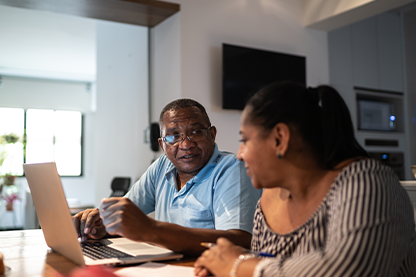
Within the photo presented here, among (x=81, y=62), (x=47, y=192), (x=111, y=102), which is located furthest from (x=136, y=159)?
(x=81, y=62)

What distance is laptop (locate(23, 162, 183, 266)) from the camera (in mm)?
1032

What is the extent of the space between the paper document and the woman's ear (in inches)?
14.5

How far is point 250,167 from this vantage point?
957 millimetres

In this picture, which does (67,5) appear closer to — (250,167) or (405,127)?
(250,167)

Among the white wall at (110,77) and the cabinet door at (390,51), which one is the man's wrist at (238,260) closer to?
the white wall at (110,77)

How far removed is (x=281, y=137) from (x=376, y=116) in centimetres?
403

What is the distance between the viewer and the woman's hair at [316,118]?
2.94 ft

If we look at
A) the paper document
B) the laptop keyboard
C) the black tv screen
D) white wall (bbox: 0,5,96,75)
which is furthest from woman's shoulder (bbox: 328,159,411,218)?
white wall (bbox: 0,5,96,75)

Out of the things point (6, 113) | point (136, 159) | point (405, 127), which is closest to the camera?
point (136, 159)

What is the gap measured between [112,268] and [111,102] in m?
3.51

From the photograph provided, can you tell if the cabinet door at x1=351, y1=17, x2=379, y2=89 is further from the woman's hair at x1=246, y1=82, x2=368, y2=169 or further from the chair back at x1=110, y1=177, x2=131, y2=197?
the woman's hair at x1=246, y1=82, x2=368, y2=169

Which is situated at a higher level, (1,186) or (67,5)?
(67,5)

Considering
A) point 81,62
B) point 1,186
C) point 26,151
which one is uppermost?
point 81,62

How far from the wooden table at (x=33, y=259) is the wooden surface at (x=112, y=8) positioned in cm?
223
